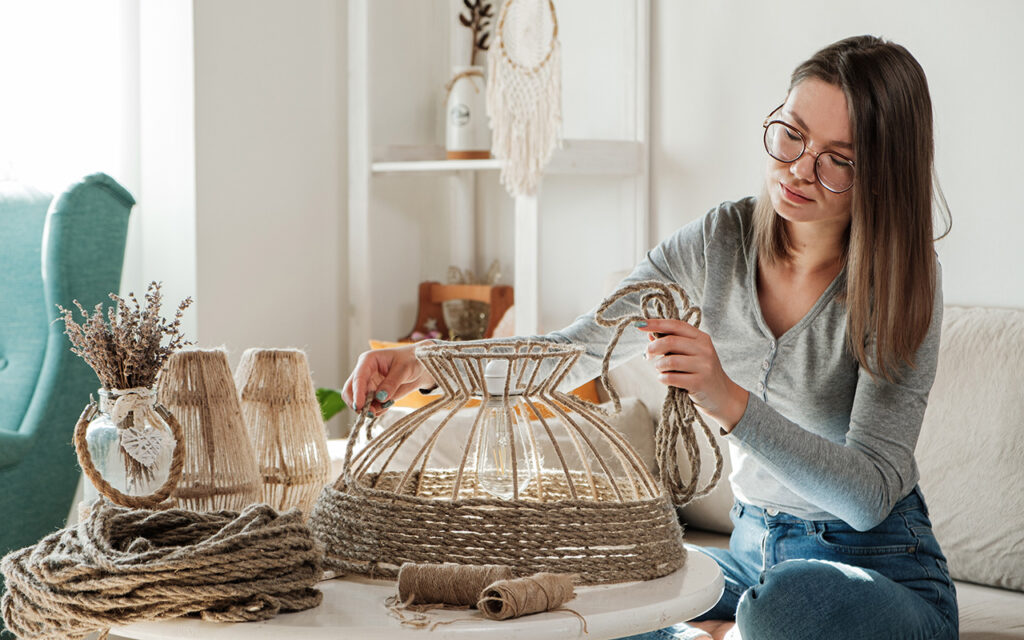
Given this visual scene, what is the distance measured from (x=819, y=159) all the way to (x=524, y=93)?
125 centimetres

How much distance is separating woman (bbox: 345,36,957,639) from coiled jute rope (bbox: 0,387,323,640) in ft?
0.90

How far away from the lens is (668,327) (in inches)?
39.1

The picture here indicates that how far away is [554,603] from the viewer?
87 cm

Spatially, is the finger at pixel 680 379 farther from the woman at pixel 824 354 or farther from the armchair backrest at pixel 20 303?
the armchair backrest at pixel 20 303

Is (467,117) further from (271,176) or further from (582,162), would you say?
(271,176)

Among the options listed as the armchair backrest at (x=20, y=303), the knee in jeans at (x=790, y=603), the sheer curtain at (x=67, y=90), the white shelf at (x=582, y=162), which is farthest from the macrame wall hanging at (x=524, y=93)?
the knee in jeans at (x=790, y=603)

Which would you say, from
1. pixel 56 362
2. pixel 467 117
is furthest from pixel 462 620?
pixel 467 117

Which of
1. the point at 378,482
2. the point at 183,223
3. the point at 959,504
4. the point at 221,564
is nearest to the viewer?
the point at 221,564

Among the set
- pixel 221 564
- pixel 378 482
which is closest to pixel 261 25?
pixel 378 482

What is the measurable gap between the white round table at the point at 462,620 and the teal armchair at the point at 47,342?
4.17ft

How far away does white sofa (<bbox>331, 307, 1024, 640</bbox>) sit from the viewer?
176 cm

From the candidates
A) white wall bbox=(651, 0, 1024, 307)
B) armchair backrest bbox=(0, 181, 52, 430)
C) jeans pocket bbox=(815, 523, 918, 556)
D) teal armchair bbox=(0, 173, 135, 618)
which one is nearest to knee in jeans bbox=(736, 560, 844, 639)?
jeans pocket bbox=(815, 523, 918, 556)

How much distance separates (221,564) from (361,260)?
2.02 m

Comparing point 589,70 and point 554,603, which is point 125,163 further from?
point 554,603
